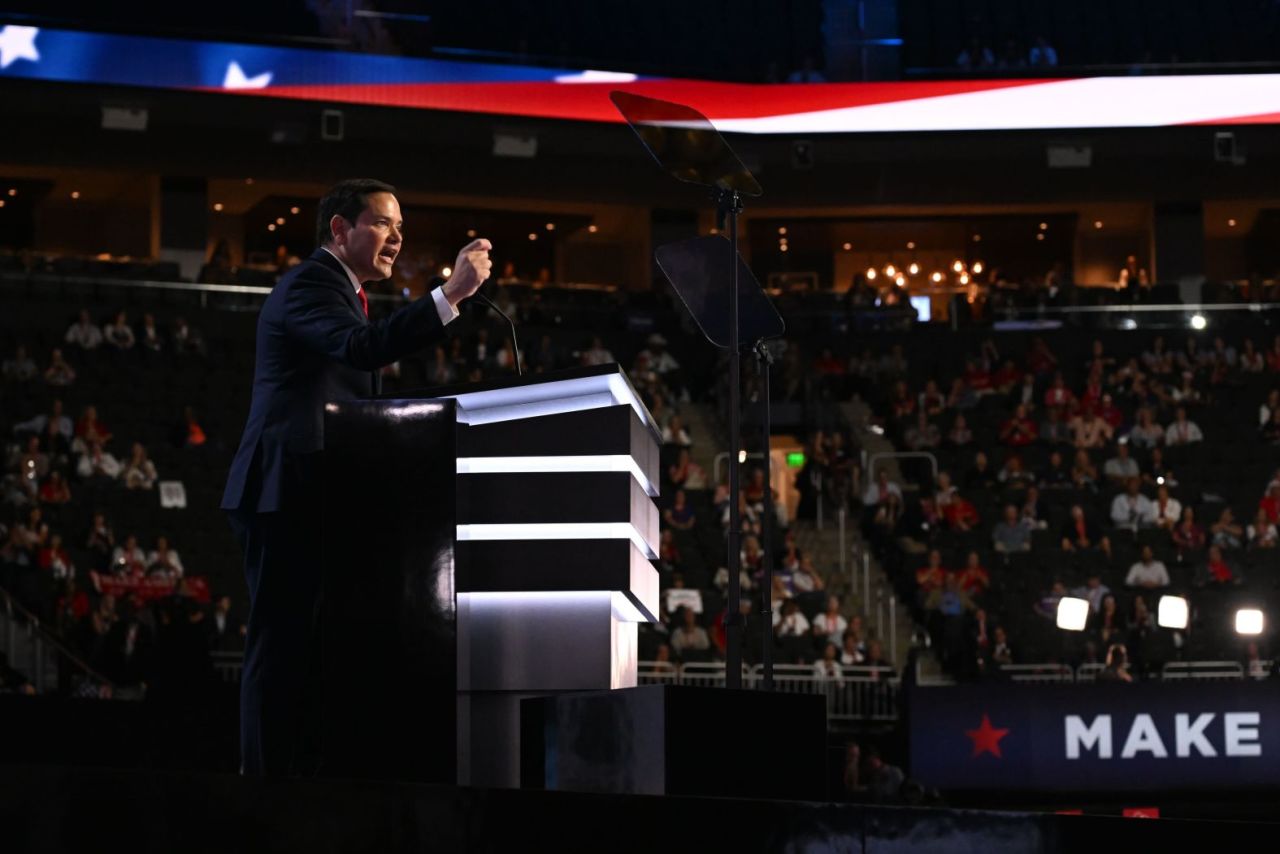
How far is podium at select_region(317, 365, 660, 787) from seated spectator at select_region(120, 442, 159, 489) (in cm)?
1312

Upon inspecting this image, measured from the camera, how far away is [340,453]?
412 centimetres

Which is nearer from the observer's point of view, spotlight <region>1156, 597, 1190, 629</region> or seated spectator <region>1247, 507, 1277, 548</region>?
spotlight <region>1156, 597, 1190, 629</region>

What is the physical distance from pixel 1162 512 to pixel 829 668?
4632mm

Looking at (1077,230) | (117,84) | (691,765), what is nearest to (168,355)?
(117,84)

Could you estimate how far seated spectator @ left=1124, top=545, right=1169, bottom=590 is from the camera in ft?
55.3

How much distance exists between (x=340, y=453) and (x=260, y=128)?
1992 cm

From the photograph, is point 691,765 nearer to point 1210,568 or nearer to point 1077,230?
point 1210,568

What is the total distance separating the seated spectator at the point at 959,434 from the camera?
20016 millimetres

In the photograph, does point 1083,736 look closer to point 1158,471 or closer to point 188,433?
point 1158,471

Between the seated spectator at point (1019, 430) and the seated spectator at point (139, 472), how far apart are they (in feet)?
29.3

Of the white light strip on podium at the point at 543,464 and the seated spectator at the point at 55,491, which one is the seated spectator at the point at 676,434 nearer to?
the seated spectator at the point at 55,491

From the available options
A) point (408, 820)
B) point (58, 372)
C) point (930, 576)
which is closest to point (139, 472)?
point (58, 372)

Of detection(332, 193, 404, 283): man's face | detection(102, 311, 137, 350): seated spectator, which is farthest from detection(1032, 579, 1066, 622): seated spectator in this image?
detection(332, 193, 404, 283): man's face

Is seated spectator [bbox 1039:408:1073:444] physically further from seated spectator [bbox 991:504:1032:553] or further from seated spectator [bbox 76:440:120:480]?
seated spectator [bbox 76:440:120:480]
